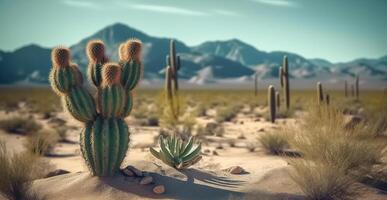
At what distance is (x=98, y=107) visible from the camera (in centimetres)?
773

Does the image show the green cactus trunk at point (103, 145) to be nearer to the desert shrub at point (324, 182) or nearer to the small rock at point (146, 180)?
the small rock at point (146, 180)

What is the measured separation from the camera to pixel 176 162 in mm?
8398

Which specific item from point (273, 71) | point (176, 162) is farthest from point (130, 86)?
point (273, 71)

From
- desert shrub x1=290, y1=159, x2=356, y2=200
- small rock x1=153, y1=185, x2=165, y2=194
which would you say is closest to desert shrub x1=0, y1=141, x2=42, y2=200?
small rock x1=153, y1=185, x2=165, y2=194

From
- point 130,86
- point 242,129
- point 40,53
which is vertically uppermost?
point 40,53

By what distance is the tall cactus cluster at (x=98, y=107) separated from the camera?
7.52 meters

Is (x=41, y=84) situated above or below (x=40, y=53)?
below

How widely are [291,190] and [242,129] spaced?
11.3 m

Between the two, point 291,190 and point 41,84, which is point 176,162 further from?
point 41,84

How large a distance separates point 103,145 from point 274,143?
5.45 metres

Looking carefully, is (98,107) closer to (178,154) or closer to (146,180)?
(146,180)

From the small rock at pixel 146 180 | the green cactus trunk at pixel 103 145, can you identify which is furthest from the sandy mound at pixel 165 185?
the green cactus trunk at pixel 103 145

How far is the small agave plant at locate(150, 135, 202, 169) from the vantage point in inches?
329

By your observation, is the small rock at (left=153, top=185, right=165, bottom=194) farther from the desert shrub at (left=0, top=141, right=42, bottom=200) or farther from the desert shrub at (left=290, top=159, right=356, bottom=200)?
the desert shrub at (left=290, top=159, right=356, bottom=200)
